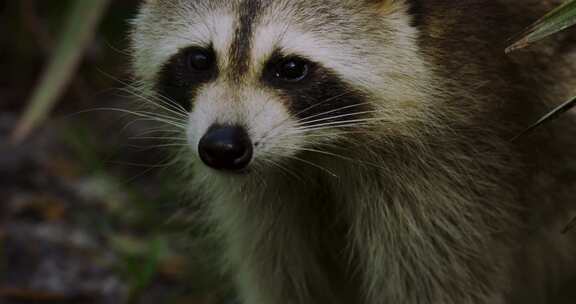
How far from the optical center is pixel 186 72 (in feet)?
11.8

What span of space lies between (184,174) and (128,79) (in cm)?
46

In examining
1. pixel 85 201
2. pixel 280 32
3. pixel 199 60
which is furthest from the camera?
pixel 85 201

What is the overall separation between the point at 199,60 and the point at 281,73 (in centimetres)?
30

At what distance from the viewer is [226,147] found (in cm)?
319

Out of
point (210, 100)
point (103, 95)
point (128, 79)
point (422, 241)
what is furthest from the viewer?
point (103, 95)

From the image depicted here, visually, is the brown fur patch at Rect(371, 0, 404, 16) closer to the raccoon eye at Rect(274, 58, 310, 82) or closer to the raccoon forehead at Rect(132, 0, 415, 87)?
the raccoon forehead at Rect(132, 0, 415, 87)

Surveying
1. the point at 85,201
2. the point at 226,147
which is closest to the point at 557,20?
the point at 226,147

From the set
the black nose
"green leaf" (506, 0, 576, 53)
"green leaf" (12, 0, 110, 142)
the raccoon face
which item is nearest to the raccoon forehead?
the raccoon face

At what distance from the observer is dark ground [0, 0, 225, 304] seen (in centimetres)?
514

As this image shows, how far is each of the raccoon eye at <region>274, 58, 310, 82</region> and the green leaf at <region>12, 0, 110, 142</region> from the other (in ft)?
5.58

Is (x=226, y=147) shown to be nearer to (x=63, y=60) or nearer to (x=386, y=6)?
(x=386, y=6)

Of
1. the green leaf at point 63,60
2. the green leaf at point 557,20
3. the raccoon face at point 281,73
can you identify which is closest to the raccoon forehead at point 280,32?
the raccoon face at point 281,73

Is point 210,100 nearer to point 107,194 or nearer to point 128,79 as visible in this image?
point 128,79

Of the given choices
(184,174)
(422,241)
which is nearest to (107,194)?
(184,174)
